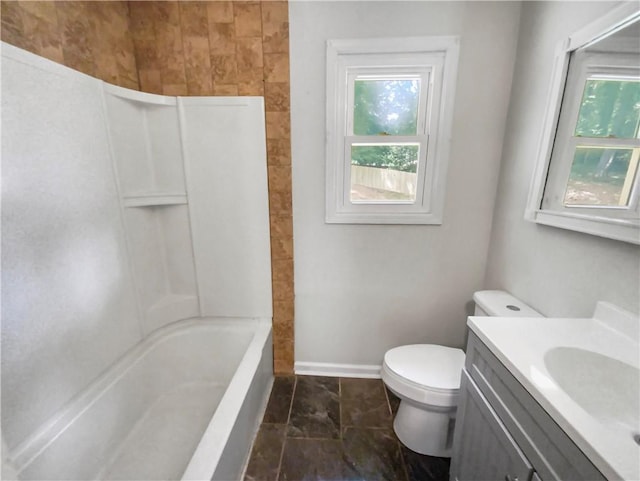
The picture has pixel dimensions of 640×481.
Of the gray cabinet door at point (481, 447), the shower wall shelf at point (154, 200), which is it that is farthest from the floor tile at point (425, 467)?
the shower wall shelf at point (154, 200)

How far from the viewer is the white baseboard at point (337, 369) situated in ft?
5.91

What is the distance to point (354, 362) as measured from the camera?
1.80 m

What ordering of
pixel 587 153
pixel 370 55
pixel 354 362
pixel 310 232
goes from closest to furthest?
pixel 587 153, pixel 370 55, pixel 310 232, pixel 354 362

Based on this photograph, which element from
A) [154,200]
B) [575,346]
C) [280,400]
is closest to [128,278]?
[154,200]

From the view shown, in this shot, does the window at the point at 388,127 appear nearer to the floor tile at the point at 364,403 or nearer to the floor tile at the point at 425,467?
the floor tile at the point at 364,403

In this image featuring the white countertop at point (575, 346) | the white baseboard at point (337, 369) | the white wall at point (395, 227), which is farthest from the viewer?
the white baseboard at point (337, 369)

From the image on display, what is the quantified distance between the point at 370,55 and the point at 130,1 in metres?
1.36

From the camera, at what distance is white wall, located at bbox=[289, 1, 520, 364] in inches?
53.4

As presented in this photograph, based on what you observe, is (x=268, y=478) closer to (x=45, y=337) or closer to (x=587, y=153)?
(x=45, y=337)

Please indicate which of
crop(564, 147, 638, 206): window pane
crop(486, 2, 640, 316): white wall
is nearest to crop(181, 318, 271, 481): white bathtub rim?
crop(486, 2, 640, 316): white wall

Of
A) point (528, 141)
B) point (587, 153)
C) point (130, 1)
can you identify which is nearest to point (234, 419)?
point (587, 153)

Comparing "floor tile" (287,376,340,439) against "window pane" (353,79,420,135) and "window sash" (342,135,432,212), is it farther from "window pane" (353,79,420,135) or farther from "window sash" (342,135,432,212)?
"window pane" (353,79,420,135)

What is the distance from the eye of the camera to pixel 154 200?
4.96 feet

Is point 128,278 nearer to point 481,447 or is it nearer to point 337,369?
point 337,369
